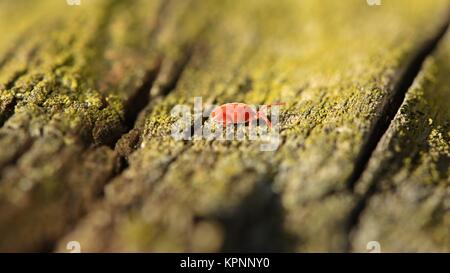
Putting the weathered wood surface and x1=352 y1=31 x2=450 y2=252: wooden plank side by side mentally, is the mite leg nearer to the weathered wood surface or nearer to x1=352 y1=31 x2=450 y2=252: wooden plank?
the weathered wood surface

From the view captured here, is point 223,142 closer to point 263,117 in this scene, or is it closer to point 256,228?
point 263,117

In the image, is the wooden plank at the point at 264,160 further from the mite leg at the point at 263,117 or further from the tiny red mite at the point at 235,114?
the tiny red mite at the point at 235,114

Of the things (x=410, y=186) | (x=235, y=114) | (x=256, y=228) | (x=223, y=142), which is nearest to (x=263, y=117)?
(x=235, y=114)

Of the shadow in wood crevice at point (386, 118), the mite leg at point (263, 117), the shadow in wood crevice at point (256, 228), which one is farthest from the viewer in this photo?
the mite leg at point (263, 117)

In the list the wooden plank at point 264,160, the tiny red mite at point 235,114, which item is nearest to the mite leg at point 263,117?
the tiny red mite at point 235,114

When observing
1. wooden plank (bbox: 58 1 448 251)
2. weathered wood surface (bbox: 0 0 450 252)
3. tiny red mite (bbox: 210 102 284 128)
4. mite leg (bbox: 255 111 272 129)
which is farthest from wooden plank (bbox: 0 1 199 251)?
mite leg (bbox: 255 111 272 129)
